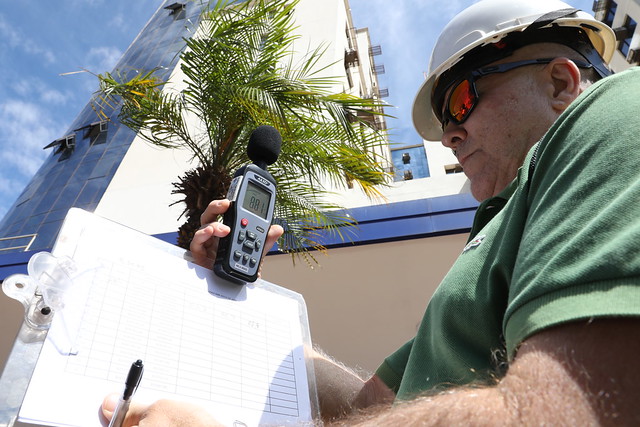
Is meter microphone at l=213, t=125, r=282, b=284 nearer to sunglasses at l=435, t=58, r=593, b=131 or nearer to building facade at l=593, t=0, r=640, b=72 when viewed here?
sunglasses at l=435, t=58, r=593, b=131

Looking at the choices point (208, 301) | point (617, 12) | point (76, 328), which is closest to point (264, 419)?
point (208, 301)

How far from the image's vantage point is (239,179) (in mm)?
1641

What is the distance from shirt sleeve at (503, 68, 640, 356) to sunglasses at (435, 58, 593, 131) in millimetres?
899

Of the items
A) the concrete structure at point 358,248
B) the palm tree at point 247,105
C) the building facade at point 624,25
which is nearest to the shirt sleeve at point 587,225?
the palm tree at point 247,105

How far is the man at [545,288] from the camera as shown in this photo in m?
0.56

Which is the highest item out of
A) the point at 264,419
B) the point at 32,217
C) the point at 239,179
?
the point at 239,179

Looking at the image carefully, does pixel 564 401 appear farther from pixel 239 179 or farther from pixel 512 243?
pixel 239 179

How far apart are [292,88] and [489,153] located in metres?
3.02

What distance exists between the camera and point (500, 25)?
6.17ft

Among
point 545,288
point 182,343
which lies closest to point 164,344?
point 182,343

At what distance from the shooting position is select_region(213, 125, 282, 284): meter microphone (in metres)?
1.46

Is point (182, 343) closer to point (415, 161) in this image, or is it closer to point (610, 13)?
point (415, 161)

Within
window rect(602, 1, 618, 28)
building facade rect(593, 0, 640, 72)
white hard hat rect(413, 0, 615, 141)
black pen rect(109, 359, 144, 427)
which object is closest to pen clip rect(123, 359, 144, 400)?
black pen rect(109, 359, 144, 427)

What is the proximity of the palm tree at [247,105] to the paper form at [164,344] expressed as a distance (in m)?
3.00
